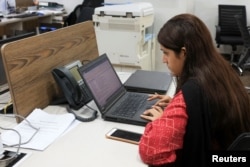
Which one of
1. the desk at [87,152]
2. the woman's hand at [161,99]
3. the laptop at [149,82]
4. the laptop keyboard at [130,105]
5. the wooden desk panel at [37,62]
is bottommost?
the desk at [87,152]

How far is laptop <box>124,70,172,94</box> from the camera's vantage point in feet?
5.57

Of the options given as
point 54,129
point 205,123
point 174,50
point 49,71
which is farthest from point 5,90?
point 205,123

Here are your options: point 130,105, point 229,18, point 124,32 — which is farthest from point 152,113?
point 229,18

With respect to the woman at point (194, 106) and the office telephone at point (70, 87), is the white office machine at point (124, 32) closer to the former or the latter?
the office telephone at point (70, 87)

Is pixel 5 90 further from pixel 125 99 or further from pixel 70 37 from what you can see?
pixel 125 99

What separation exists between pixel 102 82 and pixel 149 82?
41cm

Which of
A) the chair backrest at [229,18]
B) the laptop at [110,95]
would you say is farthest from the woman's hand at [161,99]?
the chair backrest at [229,18]

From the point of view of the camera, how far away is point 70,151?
1.10m

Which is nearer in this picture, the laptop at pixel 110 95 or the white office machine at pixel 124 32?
the laptop at pixel 110 95

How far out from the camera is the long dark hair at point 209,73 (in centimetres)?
108

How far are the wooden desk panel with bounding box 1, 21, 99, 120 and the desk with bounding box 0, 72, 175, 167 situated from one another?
297 mm

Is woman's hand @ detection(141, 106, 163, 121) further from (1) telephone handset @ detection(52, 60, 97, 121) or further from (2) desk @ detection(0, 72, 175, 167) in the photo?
(1) telephone handset @ detection(52, 60, 97, 121)

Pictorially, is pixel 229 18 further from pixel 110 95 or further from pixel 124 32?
pixel 110 95

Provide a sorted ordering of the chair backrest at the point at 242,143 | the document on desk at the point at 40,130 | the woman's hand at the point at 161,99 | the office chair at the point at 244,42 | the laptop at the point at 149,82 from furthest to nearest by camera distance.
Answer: the office chair at the point at 244,42 → the laptop at the point at 149,82 → the woman's hand at the point at 161,99 → the document on desk at the point at 40,130 → the chair backrest at the point at 242,143
